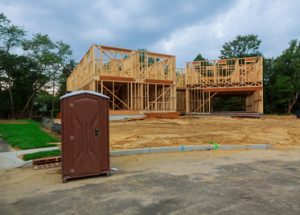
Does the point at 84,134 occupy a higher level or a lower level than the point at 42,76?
lower

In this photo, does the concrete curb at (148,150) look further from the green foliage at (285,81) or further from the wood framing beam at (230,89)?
the green foliage at (285,81)

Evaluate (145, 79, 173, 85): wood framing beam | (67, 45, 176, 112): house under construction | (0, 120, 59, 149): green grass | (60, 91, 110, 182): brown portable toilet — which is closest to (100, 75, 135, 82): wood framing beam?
(67, 45, 176, 112): house under construction

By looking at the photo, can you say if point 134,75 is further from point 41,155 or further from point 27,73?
point 27,73

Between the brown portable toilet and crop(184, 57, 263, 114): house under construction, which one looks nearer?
the brown portable toilet

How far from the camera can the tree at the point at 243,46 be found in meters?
42.1

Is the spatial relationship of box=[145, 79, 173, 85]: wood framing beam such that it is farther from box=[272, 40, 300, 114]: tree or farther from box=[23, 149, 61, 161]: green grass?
box=[272, 40, 300, 114]: tree

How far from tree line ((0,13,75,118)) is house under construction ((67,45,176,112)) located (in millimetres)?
14257

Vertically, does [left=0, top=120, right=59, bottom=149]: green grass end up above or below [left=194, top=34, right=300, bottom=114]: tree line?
below

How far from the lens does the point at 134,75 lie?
19594 mm

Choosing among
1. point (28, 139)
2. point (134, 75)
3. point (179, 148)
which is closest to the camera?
point (179, 148)

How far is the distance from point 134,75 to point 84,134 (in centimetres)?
1488

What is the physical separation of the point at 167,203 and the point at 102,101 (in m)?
2.79

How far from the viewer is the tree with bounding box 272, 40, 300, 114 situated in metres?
27.5

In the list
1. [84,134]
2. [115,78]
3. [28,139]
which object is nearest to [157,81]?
[115,78]
